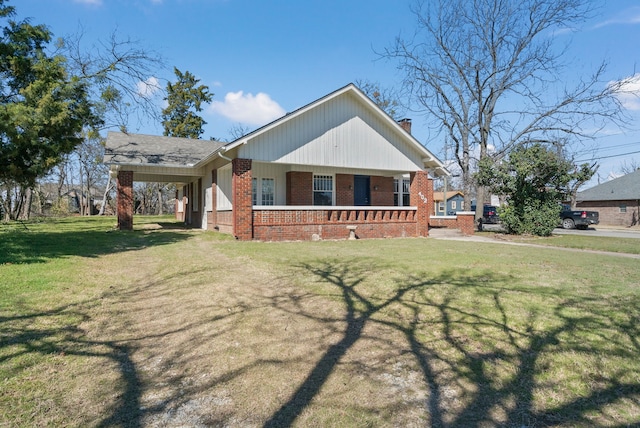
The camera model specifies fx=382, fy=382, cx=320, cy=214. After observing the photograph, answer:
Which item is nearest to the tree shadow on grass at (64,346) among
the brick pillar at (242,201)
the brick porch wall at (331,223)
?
the brick pillar at (242,201)

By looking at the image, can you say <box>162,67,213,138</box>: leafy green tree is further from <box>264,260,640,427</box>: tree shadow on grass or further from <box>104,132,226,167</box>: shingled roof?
<box>264,260,640,427</box>: tree shadow on grass

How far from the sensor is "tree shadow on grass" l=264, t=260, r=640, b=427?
2887 millimetres

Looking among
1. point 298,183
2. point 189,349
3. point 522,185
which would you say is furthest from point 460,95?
point 189,349

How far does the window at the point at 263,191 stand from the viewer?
16625 millimetres

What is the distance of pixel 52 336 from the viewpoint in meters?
4.09

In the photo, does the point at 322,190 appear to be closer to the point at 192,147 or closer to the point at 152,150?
the point at 192,147

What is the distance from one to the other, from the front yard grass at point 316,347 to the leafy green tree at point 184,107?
1428 inches

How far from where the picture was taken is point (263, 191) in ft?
55.3

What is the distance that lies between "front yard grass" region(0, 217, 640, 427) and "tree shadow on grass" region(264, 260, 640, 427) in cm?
2

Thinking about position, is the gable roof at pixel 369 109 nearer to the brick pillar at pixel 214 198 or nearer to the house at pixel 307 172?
the house at pixel 307 172

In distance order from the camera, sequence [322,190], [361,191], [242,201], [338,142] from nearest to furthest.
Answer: [242,201] < [338,142] < [322,190] < [361,191]

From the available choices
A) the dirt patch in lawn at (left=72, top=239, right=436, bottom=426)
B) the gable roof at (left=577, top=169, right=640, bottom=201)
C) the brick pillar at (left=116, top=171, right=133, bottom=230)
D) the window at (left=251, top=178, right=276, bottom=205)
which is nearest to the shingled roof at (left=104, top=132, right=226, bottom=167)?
the brick pillar at (left=116, top=171, right=133, bottom=230)

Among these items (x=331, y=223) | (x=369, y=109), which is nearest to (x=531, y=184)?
(x=369, y=109)

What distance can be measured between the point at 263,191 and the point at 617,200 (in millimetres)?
36156
